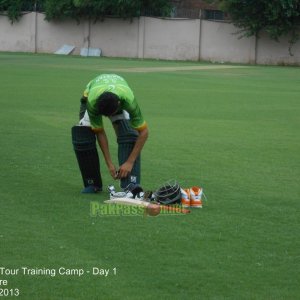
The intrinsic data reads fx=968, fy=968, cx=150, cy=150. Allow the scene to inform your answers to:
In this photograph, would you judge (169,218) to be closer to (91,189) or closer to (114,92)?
(114,92)

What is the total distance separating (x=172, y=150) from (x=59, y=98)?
10643mm

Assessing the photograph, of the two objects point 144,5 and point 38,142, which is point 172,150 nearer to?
point 38,142

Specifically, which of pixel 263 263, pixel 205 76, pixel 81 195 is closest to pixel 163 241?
pixel 263 263

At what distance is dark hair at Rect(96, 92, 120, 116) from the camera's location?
1027 cm

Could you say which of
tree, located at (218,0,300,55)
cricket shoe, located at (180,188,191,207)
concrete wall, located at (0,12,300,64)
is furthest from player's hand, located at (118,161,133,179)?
concrete wall, located at (0,12,300,64)

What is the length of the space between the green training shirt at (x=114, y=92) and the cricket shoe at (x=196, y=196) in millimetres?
968

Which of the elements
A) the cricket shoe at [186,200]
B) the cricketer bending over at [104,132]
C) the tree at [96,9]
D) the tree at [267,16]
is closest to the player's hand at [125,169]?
the cricketer bending over at [104,132]

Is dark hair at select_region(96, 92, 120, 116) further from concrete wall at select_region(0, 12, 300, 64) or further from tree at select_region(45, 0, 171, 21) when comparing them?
tree at select_region(45, 0, 171, 21)

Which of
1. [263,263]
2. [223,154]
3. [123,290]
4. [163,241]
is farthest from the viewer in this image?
[223,154]

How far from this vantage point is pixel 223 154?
51.1ft

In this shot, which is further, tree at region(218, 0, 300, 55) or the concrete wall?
the concrete wall

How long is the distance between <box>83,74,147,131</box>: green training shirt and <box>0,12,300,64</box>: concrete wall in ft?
161

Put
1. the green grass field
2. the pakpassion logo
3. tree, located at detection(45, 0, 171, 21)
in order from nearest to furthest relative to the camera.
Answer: the green grass field → the pakpassion logo → tree, located at detection(45, 0, 171, 21)

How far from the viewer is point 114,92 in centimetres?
1048
